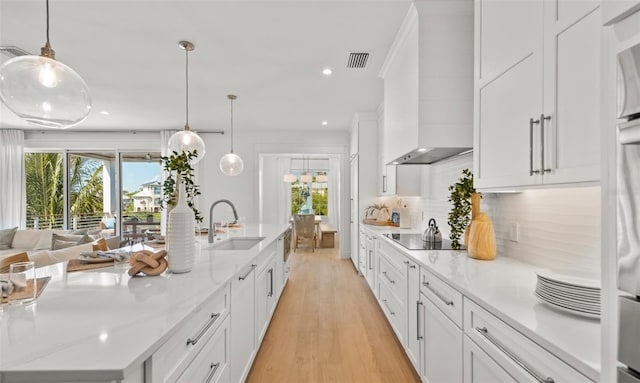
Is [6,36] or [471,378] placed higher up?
[6,36]

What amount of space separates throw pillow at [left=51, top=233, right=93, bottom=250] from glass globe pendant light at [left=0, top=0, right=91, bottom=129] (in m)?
3.89

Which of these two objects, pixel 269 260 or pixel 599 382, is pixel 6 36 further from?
pixel 599 382

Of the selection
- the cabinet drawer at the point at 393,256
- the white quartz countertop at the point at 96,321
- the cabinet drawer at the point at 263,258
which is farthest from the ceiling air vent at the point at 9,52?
the cabinet drawer at the point at 393,256

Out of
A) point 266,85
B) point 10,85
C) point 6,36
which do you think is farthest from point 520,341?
point 6,36

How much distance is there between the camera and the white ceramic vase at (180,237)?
4.86 feet

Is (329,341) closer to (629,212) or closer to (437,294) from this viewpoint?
(437,294)

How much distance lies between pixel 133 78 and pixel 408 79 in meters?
3.34

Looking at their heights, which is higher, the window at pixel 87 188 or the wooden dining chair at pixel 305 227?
the window at pixel 87 188

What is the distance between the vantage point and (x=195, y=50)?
10.2ft

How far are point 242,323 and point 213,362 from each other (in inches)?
20.4

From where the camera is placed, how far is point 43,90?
145 centimetres

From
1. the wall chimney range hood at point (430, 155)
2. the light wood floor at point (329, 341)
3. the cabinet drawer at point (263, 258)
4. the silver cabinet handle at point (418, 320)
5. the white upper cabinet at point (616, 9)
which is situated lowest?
the light wood floor at point (329, 341)

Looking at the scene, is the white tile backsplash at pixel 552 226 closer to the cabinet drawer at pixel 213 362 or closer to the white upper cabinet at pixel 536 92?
the white upper cabinet at pixel 536 92

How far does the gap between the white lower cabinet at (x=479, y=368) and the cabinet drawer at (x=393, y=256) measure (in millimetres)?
943
